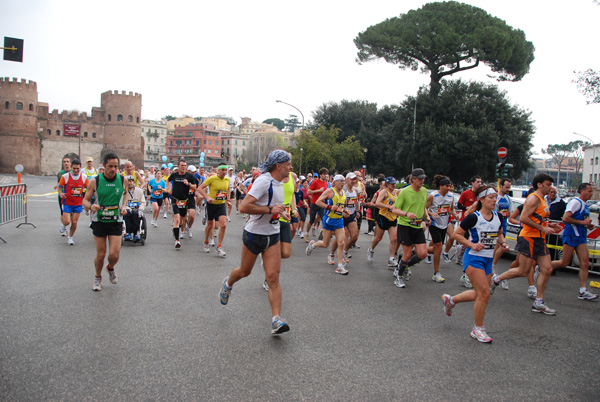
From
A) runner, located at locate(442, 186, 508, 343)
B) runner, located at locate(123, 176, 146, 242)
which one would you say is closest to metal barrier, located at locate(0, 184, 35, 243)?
runner, located at locate(123, 176, 146, 242)

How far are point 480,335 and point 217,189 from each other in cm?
618

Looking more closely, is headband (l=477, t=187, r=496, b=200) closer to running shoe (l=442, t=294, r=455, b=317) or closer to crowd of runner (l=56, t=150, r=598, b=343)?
crowd of runner (l=56, t=150, r=598, b=343)

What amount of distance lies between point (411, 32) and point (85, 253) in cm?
3404

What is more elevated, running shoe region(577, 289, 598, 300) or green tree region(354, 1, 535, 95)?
green tree region(354, 1, 535, 95)

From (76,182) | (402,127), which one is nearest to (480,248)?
(76,182)

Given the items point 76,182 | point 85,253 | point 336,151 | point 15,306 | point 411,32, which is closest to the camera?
point 15,306

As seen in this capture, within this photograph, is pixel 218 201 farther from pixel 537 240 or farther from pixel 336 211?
pixel 537 240

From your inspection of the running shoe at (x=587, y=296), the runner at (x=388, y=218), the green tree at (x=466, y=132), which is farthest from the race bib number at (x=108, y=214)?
the green tree at (x=466, y=132)

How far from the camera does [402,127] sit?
3869 centimetres

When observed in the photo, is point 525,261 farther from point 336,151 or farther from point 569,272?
point 336,151

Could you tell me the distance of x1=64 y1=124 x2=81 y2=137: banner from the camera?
81688 mm

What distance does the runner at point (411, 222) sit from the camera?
23.7 ft

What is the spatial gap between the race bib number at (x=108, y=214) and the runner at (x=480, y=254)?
4.44 meters

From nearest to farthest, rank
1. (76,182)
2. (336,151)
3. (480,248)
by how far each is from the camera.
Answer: (480,248), (76,182), (336,151)
